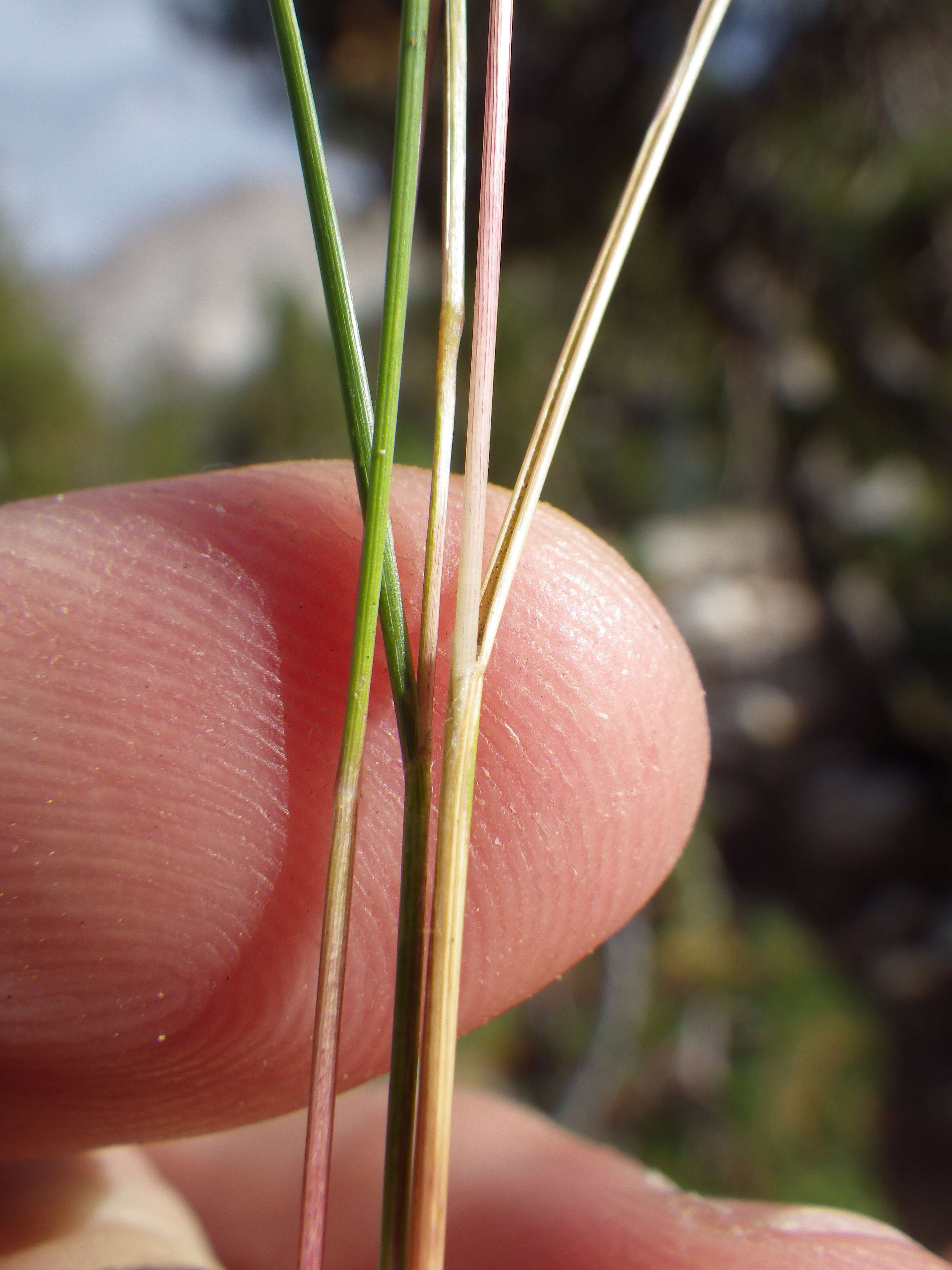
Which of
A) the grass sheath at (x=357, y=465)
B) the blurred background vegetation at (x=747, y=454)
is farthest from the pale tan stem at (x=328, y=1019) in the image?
the blurred background vegetation at (x=747, y=454)

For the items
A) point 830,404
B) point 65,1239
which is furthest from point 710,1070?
point 830,404

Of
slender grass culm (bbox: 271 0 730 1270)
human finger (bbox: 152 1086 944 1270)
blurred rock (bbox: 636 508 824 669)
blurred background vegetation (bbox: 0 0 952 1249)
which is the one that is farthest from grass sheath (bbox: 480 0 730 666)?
blurred rock (bbox: 636 508 824 669)

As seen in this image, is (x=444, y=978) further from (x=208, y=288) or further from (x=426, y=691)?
(x=208, y=288)

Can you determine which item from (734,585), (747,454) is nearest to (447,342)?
(747,454)

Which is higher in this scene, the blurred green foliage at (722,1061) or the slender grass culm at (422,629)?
the slender grass culm at (422,629)

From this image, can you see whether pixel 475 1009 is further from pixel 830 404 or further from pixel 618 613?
pixel 830 404

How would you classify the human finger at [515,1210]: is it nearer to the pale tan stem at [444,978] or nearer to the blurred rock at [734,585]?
the pale tan stem at [444,978]

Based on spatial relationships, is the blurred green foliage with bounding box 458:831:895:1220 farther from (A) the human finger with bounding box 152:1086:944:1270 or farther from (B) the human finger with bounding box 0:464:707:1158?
(B) the human finger with bounding box 0:464:707:1158
